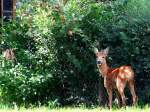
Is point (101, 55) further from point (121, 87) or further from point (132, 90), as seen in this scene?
point (132, 90)

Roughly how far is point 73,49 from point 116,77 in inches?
54.1

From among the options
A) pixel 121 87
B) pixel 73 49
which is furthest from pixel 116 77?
pixel 73 49

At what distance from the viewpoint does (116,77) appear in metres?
12.4

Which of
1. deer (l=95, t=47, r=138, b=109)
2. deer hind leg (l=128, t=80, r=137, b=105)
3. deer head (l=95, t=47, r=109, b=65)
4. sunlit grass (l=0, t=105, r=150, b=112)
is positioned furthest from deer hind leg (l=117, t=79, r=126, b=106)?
deer head (l=95, t=47, r=109, b=65)

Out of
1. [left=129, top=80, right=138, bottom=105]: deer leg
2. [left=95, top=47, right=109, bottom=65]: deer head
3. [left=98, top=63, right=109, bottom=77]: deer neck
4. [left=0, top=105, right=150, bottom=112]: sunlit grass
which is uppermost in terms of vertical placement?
[left=95, top=47, right=109, bottom=65]: deer head

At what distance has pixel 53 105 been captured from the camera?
13039 millimetres

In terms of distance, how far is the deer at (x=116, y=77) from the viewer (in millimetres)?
12320

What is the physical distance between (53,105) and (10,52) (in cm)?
167

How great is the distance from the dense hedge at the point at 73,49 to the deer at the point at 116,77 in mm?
556

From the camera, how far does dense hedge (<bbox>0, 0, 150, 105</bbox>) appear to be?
13.0 meters

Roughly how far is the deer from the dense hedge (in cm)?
56

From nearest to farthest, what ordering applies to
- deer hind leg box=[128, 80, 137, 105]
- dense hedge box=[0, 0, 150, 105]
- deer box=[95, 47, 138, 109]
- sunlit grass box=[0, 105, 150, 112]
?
sunlit grass box=[0, 105, 150, 112], deer box=[95, 47, 138, 109], deer hind leg box=[128, 80, 137, 105], dense hedge box=[0, 0, 150, 105]

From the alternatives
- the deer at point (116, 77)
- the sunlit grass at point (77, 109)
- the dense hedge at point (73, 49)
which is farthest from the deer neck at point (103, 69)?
the sunlit grass at point (77, 109)

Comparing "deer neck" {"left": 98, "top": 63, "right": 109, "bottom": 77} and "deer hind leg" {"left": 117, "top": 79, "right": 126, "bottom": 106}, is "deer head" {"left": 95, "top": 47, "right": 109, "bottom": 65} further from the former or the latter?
"deer hind leg" {"left": 117, "top": 79, "right": 126, "bottom": 106}
